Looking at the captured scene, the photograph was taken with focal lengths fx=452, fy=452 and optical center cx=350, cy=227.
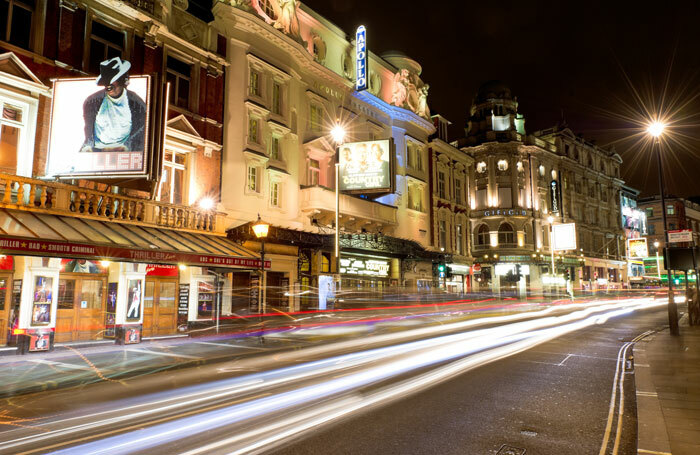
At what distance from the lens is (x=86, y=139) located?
15.1 metres

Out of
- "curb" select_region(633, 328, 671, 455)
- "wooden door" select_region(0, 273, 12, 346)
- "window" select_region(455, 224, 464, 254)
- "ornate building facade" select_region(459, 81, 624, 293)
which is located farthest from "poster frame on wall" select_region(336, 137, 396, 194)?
"ornate building facade" select_region(459, 81, 624, 293)

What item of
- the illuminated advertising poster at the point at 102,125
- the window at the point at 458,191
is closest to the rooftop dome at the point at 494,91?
the window at the point at 458,191

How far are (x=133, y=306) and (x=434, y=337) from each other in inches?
433

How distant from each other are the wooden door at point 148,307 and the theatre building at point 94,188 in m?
0.04

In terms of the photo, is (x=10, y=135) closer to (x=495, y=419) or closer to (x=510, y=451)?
(x=495, y=419)

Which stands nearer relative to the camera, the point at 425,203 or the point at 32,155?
the point at 32,155

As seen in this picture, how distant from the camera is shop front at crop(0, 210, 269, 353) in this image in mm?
13266

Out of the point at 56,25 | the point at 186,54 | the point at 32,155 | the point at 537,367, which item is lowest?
the point at 537,367

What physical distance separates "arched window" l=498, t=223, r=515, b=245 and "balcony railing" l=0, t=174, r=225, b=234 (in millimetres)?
40768

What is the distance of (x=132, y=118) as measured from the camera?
51.4 ft

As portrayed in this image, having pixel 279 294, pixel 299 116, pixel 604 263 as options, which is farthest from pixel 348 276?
pixel 604 263

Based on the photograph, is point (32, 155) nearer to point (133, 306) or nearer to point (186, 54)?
point (133, 306)

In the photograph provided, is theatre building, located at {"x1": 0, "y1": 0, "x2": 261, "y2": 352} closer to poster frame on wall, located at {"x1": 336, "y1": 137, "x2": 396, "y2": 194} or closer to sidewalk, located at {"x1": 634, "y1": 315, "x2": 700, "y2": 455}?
poster frame on wall, located at {"x1": 336, "y1": 137, "x2": 396, "y2": 194}

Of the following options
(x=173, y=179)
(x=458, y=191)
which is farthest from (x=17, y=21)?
(x=458, y=191)
